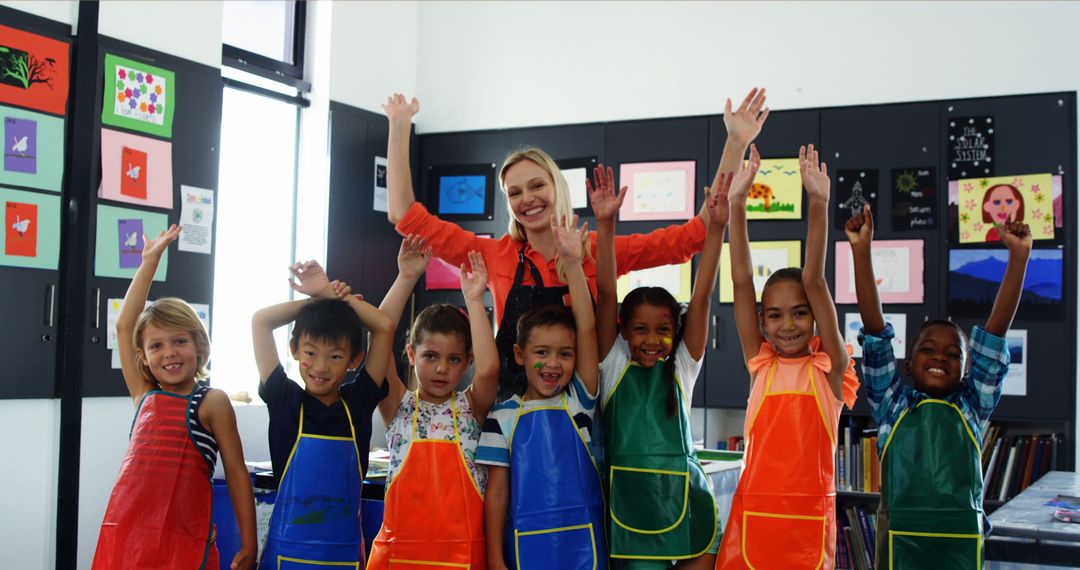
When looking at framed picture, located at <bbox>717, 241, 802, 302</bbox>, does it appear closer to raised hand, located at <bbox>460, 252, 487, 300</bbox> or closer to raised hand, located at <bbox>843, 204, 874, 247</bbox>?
raised hand, located at <bbox>843, 204, 874, 247</bbox>

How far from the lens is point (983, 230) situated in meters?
4.41

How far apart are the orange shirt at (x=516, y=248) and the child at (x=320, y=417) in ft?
0.93

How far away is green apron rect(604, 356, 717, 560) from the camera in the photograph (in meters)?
2.25

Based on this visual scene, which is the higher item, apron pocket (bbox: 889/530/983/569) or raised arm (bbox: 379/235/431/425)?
raised arm (bbox: 379/235/431/425)

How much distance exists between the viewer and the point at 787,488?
2.22 meters

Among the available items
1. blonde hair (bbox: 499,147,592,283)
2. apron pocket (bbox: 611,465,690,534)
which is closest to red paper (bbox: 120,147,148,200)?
blonde hair (bbox: 499,147,592,283)

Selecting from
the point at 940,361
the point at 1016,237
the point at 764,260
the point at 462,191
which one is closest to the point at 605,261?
the point at 940,361

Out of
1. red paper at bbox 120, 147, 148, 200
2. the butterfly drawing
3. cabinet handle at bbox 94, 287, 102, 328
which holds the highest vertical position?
red paper at bbox 120, 147, 148, 200

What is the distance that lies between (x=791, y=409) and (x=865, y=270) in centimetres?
38

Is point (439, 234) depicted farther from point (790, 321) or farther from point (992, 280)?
point (992, 280)

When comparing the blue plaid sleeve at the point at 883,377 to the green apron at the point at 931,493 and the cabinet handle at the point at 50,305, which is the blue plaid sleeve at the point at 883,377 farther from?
the cabinet handle at the point at 50,305

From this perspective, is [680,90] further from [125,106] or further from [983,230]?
[125,106]

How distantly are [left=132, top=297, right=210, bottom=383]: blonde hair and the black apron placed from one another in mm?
749

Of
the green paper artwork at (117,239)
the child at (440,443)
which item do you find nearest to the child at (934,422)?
the child at (440,443)
